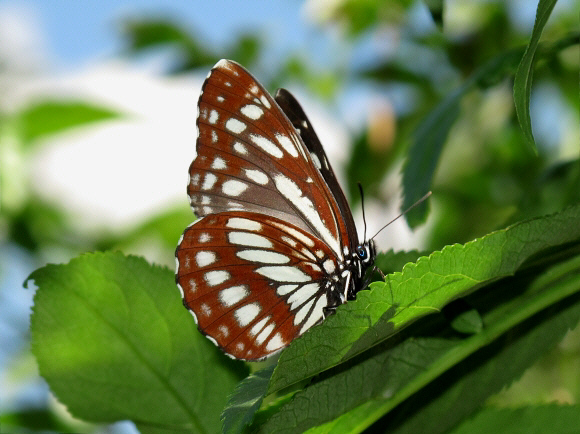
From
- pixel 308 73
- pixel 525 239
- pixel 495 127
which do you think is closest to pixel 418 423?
pixel 525 239

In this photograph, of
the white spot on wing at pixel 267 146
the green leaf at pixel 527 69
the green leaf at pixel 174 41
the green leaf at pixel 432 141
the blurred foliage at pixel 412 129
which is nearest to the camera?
the green leaf at pixel 527 69

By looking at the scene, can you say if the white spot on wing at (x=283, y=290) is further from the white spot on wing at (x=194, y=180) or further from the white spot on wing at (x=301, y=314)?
the white spot on wing at (x=194, y=180)

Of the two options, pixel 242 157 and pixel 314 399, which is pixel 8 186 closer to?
pixel 242 157

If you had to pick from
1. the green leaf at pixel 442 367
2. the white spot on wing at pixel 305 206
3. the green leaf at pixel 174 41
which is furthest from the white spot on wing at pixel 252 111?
the green leaf at pixel 174 41

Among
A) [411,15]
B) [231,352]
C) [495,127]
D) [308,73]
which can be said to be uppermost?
[308,73]

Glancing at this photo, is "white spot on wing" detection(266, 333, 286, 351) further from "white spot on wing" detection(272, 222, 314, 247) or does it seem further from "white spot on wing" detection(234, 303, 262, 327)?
"white spot on wing" detection(272, 222, 314, 247)

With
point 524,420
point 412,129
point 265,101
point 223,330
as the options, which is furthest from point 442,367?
point 412,129
